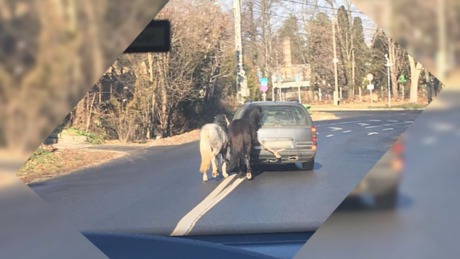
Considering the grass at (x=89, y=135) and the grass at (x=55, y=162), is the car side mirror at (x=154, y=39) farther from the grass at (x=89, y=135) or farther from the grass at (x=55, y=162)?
the grass at (x=55, y=162)

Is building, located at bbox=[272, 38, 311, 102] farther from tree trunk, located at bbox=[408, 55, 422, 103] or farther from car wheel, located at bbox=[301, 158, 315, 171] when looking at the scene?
tree trunk, located at bbox=[408, 55, 422, 103]

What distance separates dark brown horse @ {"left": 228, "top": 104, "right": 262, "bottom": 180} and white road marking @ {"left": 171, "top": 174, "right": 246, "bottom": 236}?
75 millimetres

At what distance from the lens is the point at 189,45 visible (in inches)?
162

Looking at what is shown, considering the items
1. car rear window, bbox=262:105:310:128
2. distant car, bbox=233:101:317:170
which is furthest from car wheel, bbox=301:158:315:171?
car rear window, bbox=262:105:310:128

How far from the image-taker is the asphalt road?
407 centimetres

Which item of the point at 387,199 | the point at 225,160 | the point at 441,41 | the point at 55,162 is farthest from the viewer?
the point at 387,199

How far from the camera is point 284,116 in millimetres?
4191

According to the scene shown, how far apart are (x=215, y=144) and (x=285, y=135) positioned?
444mm

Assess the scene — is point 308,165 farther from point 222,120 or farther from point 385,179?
point 222,120

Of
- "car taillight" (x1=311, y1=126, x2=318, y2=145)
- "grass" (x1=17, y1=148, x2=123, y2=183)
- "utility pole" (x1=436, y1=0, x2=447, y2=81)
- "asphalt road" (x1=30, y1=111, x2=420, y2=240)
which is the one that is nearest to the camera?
"utility pole" (x1=436, y1=0, x2=447, y2=81)

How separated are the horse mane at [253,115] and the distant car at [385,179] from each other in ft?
2.39

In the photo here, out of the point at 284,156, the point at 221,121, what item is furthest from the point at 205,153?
the point at 284,156

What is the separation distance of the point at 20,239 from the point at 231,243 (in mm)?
1324

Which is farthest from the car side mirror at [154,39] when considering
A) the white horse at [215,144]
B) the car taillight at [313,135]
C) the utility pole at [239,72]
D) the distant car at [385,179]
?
the distant car at [385,179]
